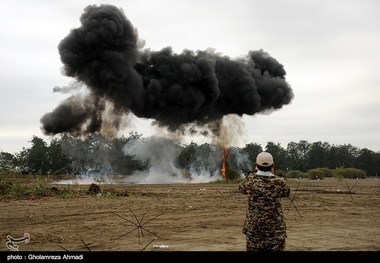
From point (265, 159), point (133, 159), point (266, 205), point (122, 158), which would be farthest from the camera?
point (122, 158)

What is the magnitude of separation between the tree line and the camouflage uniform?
50.3 metres

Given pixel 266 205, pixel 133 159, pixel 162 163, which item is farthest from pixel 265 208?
pixel 133 159

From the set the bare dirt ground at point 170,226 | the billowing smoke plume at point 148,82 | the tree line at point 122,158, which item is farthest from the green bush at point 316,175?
the bare dirt ground at point 170,226

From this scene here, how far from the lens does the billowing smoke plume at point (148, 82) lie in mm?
38719

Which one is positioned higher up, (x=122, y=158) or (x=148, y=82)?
(x=148, y=82)

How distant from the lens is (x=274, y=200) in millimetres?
5289

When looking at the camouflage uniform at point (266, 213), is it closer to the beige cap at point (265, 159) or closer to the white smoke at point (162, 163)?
the beige cap at point (265, 159)

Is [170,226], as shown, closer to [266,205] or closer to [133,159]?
[266,205]

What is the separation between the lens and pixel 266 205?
529cm

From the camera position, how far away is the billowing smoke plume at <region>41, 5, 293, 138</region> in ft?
127

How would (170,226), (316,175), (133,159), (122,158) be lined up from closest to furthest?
(170,226)
(316,175)
(133,159)
(122,158)

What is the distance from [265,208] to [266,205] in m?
0.04

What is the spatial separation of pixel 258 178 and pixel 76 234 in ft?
21.1
